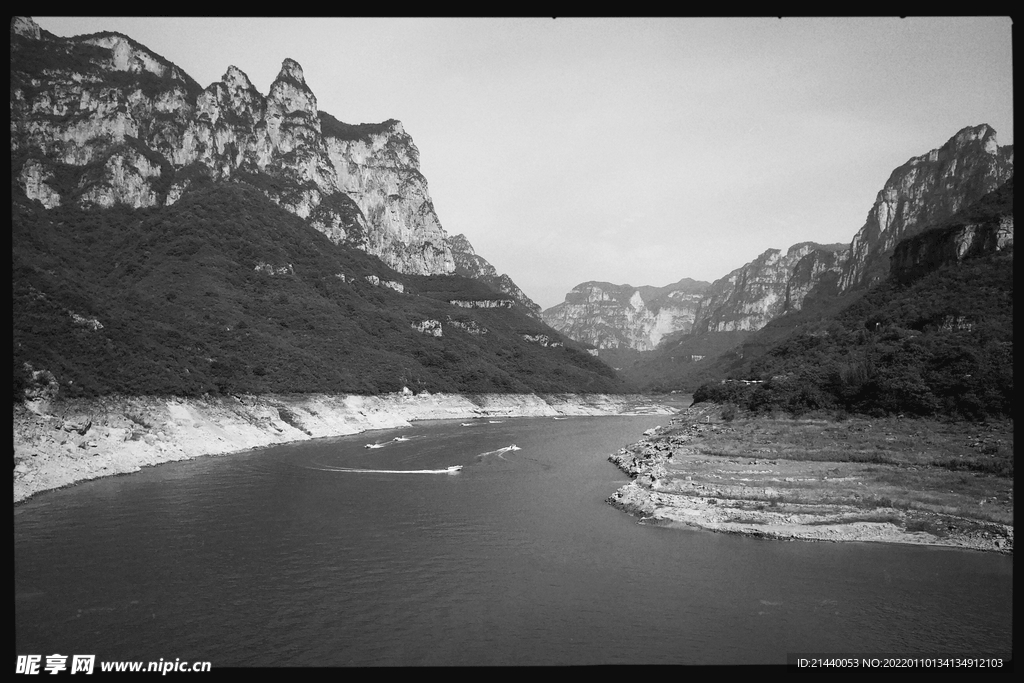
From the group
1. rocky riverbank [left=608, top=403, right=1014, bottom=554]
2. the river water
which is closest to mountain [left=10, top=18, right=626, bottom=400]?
the river water

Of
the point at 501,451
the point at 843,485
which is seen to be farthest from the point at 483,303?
the point at 843,485

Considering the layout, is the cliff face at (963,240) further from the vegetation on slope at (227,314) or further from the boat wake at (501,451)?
the vegetation on slope at (227,314)

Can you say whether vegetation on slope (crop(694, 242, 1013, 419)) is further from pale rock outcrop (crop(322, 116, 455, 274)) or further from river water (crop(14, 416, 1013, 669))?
pale rock outcrop (crop(322, 116, 455, 274))

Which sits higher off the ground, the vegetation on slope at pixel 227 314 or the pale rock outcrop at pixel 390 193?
the pale rock outcrop at pixel 390 193

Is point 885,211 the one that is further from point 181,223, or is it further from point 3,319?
point 3,319

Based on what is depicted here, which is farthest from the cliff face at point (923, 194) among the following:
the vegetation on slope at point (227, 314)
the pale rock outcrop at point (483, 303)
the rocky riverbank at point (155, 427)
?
the rocky riverbank at point (155, 427)
